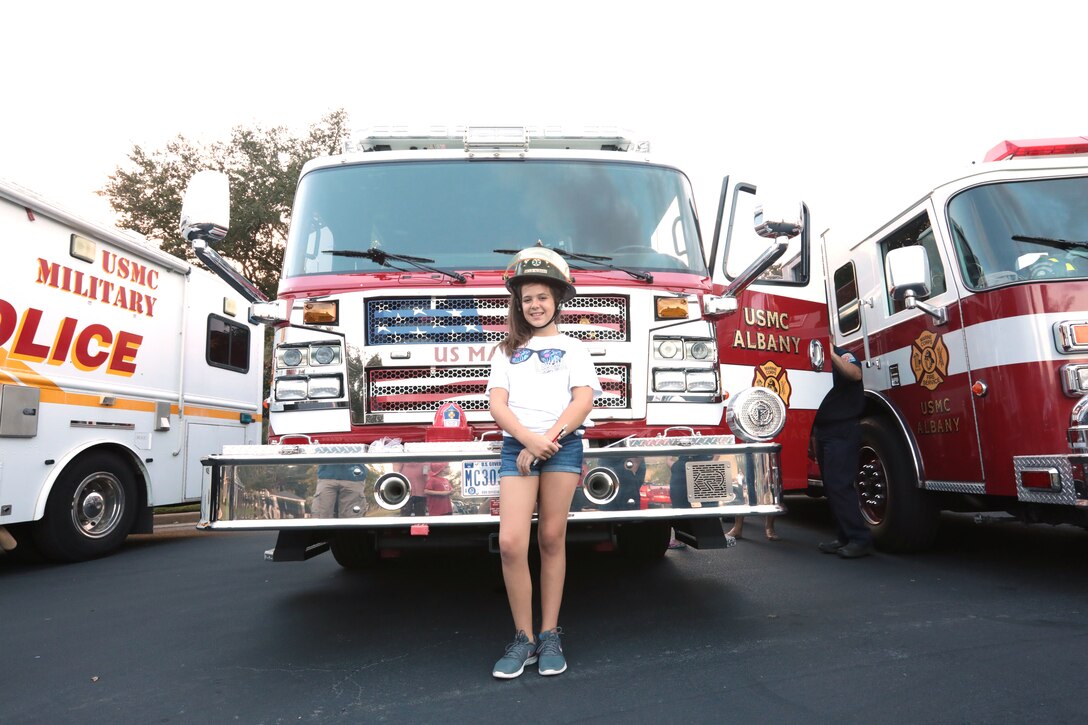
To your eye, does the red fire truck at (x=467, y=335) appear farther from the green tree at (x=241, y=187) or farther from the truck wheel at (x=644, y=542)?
the green tree at (x=241, y=187)

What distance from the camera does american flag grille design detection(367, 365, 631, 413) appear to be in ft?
12.5

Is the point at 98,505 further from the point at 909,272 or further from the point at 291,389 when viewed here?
the point at 909,272

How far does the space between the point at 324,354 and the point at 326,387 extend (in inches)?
6.4

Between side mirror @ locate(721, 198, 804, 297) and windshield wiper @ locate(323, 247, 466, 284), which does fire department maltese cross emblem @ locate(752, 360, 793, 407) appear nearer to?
side mirror @ locate(721, 198, 804, 297)

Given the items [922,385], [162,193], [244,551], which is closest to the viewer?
[922,385]

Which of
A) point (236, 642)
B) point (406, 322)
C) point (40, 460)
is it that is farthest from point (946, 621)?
point (40, 460)

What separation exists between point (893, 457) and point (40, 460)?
20.9 feet

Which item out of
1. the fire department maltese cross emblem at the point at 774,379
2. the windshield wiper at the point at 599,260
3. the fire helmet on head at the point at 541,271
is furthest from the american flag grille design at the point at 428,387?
the fire department maltese cross emblem at the point at 774,379

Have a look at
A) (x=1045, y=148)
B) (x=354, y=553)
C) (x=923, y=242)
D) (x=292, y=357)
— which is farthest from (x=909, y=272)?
(x=354, y=553)

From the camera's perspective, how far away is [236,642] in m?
3.84

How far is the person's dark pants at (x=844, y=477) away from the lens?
225 inches

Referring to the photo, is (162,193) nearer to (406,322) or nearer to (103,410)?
(103,410)

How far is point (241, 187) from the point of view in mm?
17422

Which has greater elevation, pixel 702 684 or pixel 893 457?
pixel 893 457
